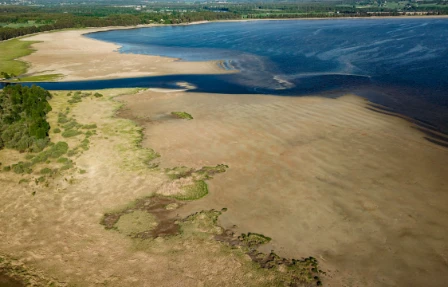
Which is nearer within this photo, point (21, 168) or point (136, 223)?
point (136, 223)

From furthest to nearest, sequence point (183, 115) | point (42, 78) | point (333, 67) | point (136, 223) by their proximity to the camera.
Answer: point (333, 67) < point (42, 78) < point (183, 115) < point (136, 223)

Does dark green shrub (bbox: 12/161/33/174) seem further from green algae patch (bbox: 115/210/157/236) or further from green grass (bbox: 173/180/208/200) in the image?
green grass (bbox: 173/180/208/200)

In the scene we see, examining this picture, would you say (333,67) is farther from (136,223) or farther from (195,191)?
(136,223)

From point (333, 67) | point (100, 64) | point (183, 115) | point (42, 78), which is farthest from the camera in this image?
point (100, 64)

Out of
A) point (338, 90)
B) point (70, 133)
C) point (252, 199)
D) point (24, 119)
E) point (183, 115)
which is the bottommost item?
point (252, 199)

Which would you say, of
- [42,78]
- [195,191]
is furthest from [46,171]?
[42,78]

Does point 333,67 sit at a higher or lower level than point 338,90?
higher

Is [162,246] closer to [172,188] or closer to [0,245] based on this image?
[172,188]
